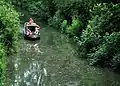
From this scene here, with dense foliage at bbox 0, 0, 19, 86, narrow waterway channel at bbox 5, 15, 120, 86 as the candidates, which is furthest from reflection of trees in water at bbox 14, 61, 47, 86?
dense foliage at bbox 0, 0, 19, 86

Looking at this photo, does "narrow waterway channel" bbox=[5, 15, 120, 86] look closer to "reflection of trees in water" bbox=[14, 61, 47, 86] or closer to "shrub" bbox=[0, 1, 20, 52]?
"reflection of trees in water" bbox=[14, 61, 47, 86]

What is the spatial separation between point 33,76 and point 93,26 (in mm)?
7611

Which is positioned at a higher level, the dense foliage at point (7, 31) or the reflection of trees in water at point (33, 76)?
the dense foliage at point (7, 31)

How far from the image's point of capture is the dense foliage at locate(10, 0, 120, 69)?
20267mm

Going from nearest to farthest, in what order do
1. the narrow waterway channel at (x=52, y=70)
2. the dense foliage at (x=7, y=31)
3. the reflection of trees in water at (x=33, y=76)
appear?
the reflection of trees in water at (x=33, y=76) → the narrow waterway channel at (x=52, y=70) → the dense foliage at (x=7, y=31)

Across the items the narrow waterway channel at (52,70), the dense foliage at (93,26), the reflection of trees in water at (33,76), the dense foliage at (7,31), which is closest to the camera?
the reflection of trees in water at (33,76)

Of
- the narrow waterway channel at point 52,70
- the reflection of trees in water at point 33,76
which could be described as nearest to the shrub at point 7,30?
the narrow waterway channel at point 52,70

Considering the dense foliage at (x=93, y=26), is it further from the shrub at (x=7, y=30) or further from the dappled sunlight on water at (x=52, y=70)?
the shrub at (x=7, y=30)

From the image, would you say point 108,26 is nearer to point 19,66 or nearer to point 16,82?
point 19,66

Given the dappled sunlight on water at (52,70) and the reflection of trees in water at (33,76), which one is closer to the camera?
the reflection of trees in water at (33,76)

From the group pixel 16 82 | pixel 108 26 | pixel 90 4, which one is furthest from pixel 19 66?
pixel 90 4

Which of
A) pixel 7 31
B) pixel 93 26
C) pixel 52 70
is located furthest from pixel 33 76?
pixel 93 26

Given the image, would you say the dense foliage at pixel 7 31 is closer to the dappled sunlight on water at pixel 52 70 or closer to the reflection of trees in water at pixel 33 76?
the dappled sunlight on water at pixel 52 70

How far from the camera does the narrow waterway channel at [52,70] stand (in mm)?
17203
